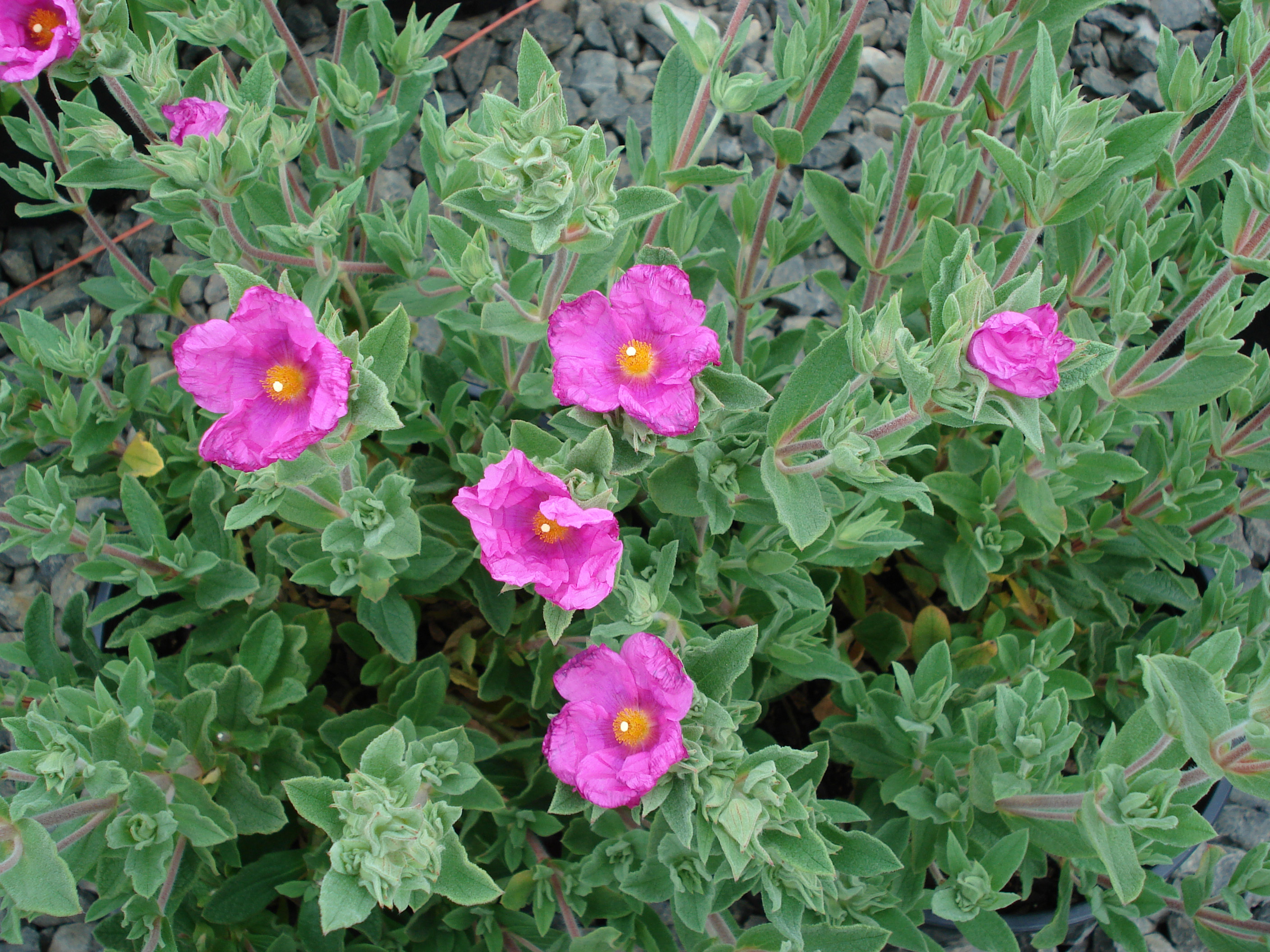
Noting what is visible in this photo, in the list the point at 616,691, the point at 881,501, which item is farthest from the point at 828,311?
the point at 616,691

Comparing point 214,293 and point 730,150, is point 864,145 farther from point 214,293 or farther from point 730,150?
point 214,293

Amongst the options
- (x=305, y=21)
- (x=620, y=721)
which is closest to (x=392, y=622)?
(x=620, y=721)

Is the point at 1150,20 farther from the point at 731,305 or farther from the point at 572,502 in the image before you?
the point at 572,502

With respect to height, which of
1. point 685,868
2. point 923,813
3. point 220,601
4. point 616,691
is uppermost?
point 616,691

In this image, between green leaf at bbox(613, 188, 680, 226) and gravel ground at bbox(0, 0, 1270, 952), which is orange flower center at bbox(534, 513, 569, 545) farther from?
gravel ground at bbox(0, 0, 1270, 952)

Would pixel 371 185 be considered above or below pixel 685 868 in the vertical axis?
above

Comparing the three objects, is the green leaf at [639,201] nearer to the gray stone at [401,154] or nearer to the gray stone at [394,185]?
the gray stone at [394,185]

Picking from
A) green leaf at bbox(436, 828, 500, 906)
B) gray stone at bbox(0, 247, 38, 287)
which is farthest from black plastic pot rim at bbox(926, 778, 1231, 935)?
gray stone at bbox(0, 247, 38, 287)
